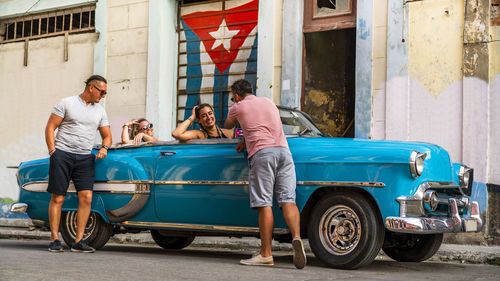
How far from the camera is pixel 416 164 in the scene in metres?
5.26

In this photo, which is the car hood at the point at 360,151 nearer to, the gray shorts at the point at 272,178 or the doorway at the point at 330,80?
the gray shorts at the point at 272,178

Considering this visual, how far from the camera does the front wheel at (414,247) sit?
612 cm

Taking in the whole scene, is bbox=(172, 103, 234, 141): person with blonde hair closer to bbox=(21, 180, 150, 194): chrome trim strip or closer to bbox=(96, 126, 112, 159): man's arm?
bbox=(21, 180, 150, 194): chrome trim strip

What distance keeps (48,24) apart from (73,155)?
762 cm

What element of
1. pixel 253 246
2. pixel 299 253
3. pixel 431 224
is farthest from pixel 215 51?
pixel 431 224

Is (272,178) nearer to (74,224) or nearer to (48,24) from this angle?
(74,224)

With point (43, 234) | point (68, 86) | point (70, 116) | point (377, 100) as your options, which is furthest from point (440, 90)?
point (68, 86)

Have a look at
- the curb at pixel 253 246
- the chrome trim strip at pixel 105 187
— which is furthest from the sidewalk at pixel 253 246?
the chrome trim strip at pixel 105 187

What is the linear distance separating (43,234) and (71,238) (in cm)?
321

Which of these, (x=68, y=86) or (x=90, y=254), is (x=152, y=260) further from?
(x=68, y=86)

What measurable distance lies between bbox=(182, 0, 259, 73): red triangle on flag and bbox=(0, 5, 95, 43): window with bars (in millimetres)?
2482

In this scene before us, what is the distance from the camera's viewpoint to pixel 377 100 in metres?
9.75

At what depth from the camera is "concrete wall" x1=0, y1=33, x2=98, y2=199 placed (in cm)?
1298

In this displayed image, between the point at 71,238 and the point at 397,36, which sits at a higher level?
the point at 397,36
